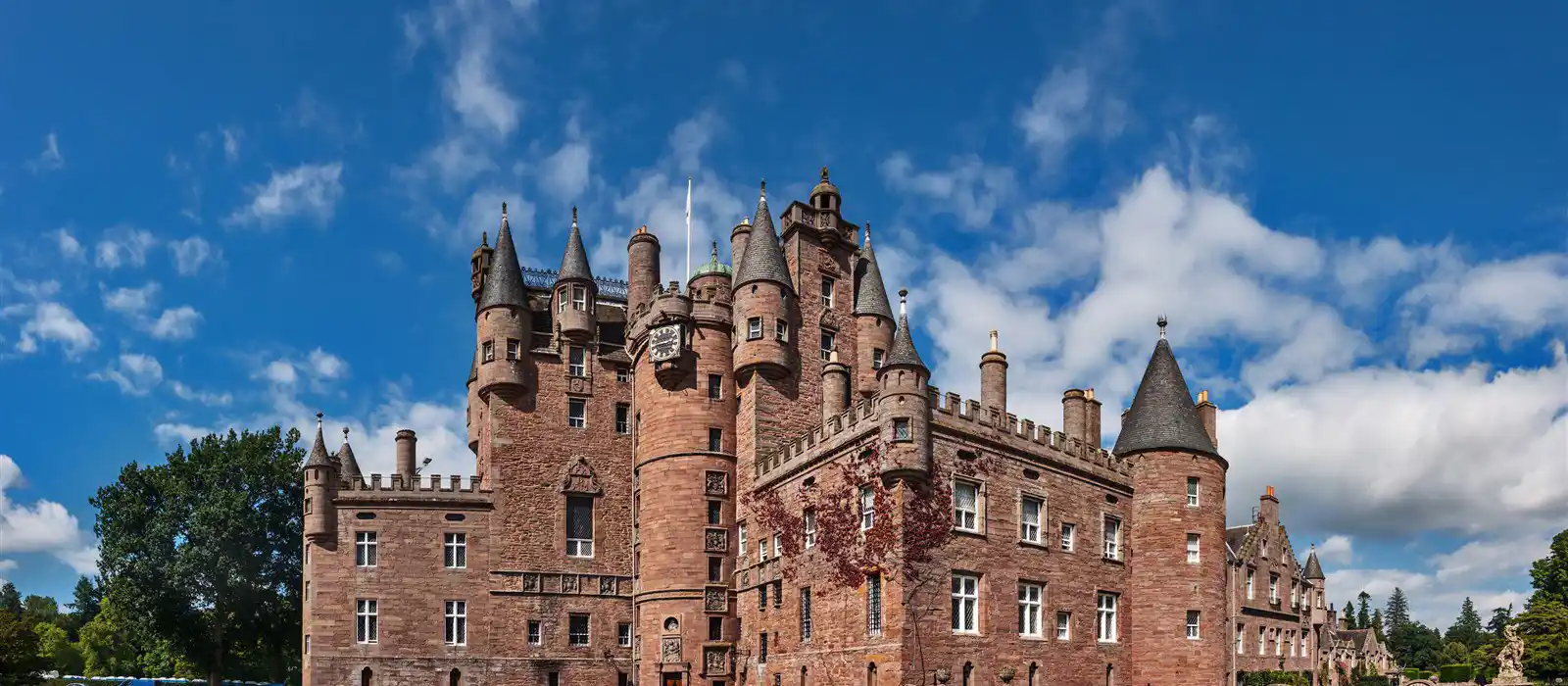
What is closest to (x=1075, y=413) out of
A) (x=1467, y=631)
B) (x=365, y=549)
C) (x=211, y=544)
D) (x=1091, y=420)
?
(x=1091, y=420)

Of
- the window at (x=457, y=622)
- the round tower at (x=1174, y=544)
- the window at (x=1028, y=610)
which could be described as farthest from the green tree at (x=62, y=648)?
the round tower at (x=1174, y=544)

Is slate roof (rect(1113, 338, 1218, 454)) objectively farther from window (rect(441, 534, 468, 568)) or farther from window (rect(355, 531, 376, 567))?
window (rect(355, 531, 376, 567))

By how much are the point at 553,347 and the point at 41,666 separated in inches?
1155

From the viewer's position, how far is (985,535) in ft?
131

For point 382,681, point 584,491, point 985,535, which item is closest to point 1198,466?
point 985,535

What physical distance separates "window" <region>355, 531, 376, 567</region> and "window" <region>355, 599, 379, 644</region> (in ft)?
5.18

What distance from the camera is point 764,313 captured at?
4875cm

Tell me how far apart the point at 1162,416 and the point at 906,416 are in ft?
47.8

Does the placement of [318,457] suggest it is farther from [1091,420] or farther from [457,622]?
[1091,420]

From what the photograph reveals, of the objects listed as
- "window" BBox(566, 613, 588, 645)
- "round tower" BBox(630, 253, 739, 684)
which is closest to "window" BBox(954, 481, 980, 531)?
"round tower" BBox(630, 253, 739, 684)

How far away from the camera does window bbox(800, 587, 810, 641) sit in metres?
42.0

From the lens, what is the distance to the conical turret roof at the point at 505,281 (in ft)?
178

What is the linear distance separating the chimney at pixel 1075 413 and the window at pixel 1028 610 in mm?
8156

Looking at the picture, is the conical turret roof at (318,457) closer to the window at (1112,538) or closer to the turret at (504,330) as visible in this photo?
the turret at (504,330)
